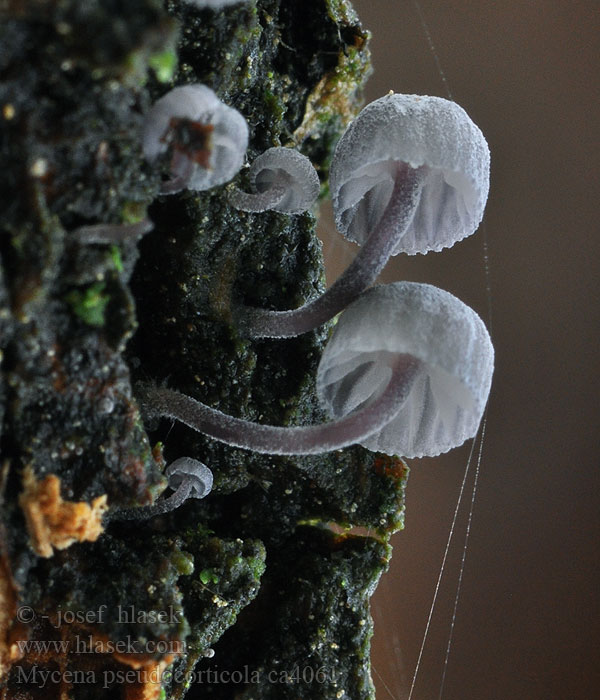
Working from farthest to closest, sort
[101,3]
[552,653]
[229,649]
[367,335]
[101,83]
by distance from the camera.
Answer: [552,653] < [229,649] < [367,335] < [101,83] < [101,3]

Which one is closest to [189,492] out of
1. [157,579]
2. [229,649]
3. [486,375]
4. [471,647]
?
[157,579]

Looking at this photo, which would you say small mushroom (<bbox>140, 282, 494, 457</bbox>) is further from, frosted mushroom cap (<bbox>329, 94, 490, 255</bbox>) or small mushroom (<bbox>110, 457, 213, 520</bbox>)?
frosted mushroom cap (<bbox>329, 94, 490, 255</bbox>)

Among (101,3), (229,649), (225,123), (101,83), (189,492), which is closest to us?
(101,3)

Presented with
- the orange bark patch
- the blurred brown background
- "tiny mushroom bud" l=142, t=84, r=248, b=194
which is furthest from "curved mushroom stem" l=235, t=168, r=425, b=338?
the blurred brown background

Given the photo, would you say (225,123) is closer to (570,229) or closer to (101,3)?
(101,3)

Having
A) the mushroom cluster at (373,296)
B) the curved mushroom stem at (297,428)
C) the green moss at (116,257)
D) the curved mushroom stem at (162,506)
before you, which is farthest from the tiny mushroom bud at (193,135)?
the curved mushroom stem at (162,506)

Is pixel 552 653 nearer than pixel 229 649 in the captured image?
No

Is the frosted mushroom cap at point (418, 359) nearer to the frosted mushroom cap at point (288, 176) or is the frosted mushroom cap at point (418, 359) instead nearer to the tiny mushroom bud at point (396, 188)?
the tiny mushroom bud at point (396, 188)
